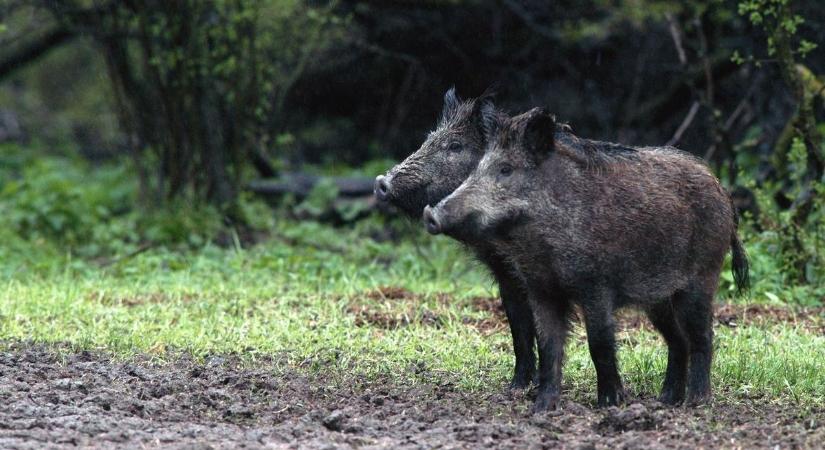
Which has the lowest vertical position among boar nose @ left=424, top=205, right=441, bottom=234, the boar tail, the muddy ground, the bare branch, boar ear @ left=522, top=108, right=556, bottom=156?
the muddy ground

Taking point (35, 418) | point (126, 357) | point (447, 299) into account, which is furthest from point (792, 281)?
point (35, 418)

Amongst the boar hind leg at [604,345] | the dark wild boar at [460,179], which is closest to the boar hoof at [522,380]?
the dark wild boar at [460,179]

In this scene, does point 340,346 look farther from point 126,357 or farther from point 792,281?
point 792,281

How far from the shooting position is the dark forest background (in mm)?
10461

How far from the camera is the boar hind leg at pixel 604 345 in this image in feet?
17.3

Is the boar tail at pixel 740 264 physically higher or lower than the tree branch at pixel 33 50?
lower

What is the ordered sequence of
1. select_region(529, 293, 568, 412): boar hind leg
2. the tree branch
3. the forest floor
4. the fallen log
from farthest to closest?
the tree branch
the fallen log
select_region(529, 293, 568, 412): boar hind leg
the forest floor

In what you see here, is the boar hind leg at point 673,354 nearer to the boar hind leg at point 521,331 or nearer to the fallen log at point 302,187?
the boar hind leg at point 521,331

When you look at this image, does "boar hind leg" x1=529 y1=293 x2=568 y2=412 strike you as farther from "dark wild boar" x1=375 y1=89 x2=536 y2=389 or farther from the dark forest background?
the dark forest background

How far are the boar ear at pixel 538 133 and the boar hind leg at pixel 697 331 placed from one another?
976 mm

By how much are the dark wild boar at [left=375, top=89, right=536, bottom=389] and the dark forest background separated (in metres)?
2.79

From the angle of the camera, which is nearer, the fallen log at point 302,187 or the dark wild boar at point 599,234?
the dark wild boar at point 599,234

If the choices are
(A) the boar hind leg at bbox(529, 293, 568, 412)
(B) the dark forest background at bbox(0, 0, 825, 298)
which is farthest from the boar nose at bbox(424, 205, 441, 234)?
(B) the dark forest background at bbox(0, 0, 825, 298)

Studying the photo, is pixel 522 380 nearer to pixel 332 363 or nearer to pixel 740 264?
pixel 332 363
